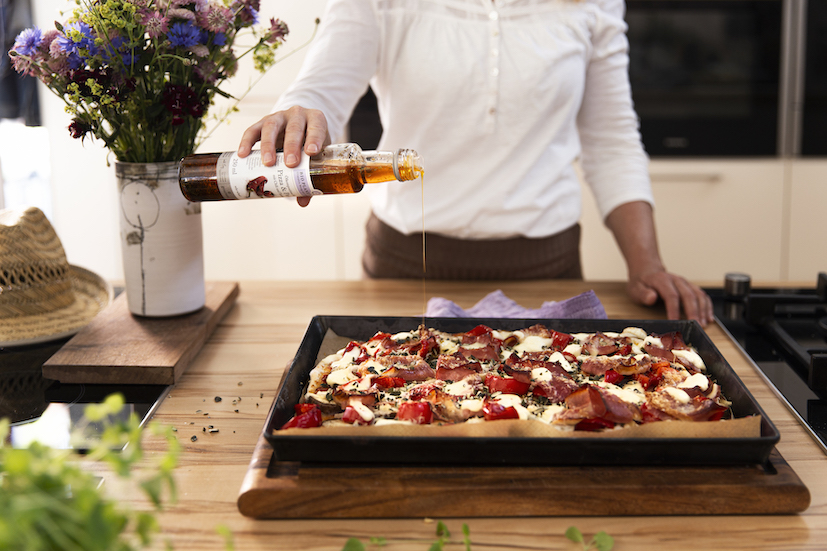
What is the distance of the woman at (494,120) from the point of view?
1.50 m

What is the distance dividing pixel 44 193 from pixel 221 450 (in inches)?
97.3

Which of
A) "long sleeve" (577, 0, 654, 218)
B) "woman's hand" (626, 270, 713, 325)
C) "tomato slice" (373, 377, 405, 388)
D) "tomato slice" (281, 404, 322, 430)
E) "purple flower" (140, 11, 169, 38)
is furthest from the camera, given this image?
"long sleeve" (577, 0, 654, 218)

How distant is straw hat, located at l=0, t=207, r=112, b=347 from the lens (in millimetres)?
1140

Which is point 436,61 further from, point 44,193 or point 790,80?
point 44,193

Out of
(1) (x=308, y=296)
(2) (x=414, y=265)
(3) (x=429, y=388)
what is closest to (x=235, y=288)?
(1) (x=308, y=296)

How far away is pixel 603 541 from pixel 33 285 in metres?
0.96

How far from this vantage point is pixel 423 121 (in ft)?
5.19

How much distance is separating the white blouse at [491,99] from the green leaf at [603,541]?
960 millimetres

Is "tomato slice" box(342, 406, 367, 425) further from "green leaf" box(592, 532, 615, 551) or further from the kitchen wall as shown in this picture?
the kitchen wall

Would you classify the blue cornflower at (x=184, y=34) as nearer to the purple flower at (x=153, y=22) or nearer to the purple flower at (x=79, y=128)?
the purple flower at (x=153, y=22)

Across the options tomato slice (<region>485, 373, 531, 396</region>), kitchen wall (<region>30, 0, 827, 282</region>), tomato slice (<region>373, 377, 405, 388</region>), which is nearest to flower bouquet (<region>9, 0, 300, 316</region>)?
tomato slice (<region>373, 377, 405, 388</region>)

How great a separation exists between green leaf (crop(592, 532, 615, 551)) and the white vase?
81cm

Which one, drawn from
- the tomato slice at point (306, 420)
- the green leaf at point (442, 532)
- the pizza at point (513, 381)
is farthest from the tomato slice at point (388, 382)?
the green leaf at point (442, 532)

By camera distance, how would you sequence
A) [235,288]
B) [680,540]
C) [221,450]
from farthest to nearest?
[235,288]
[221,450]
[680,540]
